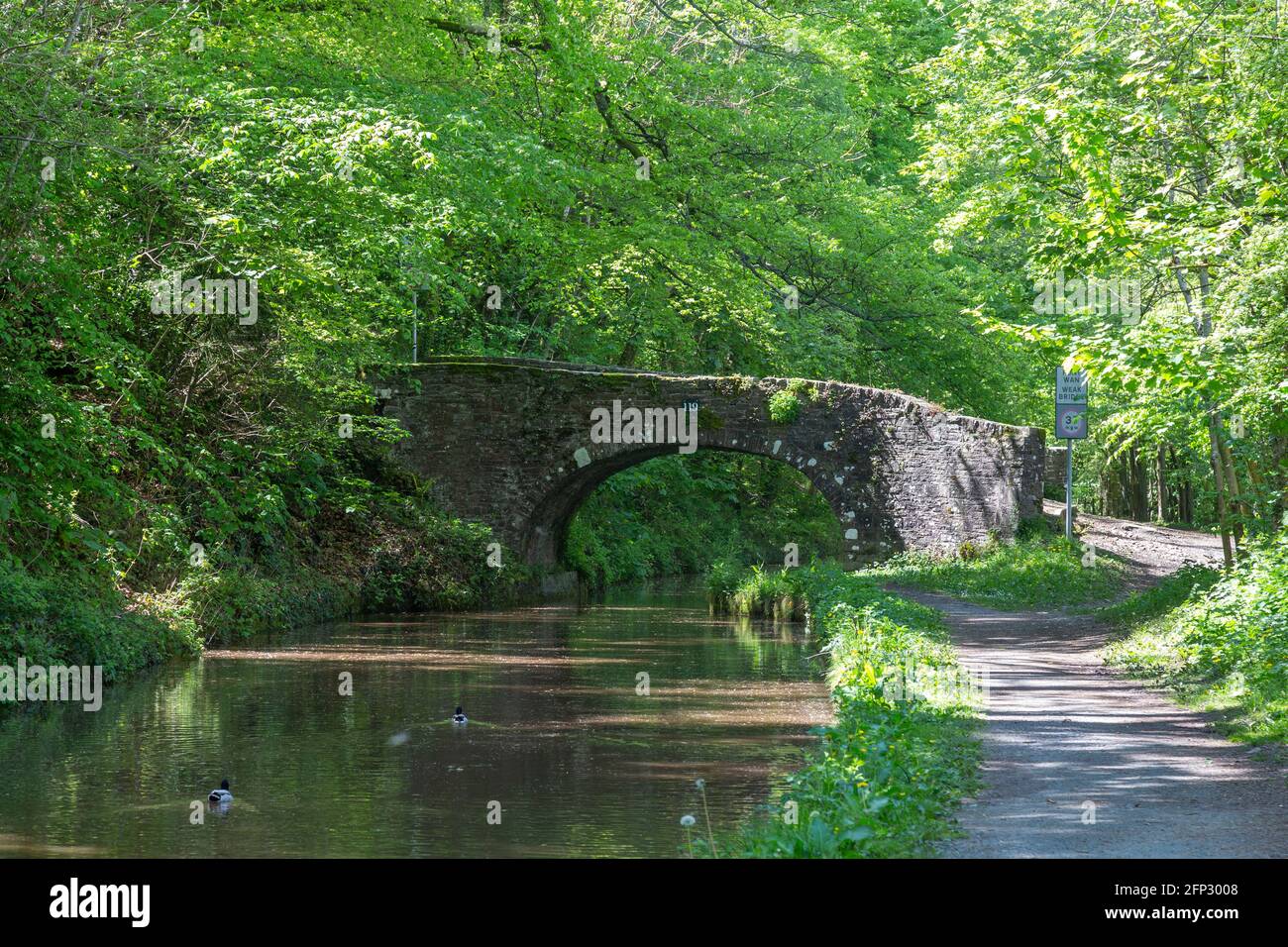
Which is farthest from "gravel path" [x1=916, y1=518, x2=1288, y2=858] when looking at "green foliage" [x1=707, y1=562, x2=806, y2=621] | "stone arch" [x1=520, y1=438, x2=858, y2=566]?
"stone arch" [x1=520, y1=438, x2=858, y2=566]

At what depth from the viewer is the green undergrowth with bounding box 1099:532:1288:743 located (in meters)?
8.96

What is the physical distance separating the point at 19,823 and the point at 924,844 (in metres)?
4.55

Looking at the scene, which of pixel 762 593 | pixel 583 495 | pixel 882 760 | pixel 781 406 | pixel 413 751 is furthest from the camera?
pixel 583 495

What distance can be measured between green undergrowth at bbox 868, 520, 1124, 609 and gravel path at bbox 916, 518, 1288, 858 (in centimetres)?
692

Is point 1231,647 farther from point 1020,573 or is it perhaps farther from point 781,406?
point 781,406

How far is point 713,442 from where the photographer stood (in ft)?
75.2

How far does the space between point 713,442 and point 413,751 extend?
1364 centimetres

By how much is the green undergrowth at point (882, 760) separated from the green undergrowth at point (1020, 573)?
6.21 m

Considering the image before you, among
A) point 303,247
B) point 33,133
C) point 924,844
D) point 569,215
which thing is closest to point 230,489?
point 303,247

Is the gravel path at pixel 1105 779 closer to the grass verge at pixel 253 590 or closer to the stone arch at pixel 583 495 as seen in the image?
the grass verge at pixel 253 590

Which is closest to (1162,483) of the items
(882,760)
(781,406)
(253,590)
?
(781,406)

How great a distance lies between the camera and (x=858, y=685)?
31.6 feet

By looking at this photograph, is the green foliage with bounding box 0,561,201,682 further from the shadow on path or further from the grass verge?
the shadow on path

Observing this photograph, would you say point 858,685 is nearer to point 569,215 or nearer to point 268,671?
point 268,671
